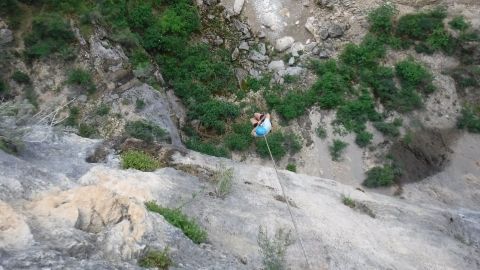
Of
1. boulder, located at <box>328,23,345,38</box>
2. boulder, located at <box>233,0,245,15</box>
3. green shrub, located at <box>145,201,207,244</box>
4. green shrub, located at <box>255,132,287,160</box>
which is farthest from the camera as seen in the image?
boulder, located at <box>233,0,245,15</box>

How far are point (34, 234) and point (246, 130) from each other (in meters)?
12.1

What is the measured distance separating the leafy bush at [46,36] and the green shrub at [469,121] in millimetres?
14196

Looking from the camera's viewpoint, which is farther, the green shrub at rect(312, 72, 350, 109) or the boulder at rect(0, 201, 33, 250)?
the green shrub at rect(312, 72, 350, 109)

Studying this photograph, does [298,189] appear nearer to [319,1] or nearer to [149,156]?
[149,156]

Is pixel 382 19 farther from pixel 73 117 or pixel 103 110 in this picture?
pixel 73 117

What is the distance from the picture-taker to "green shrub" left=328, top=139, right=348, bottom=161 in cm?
1788

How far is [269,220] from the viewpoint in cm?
1039

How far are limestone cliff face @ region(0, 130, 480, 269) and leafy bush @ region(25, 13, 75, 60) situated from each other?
6.07 m

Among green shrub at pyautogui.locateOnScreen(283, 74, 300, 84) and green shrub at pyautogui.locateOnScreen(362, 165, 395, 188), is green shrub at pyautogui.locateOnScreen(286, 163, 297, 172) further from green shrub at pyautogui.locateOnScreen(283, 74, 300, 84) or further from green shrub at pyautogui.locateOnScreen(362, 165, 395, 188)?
green shrub at pyautogui.locateOnScreen(283, 74, 300, 84)

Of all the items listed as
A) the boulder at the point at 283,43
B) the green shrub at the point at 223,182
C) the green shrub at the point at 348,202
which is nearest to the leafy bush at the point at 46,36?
the boulder at the point at 283,43

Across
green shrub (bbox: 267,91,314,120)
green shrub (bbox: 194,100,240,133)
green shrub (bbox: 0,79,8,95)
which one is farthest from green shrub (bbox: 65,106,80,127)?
green shrub (bbox: 267,91,314,120)

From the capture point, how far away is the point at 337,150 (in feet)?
58.6

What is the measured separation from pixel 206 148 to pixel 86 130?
4070mm

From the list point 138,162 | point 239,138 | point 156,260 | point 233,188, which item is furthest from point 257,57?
point 156,260
